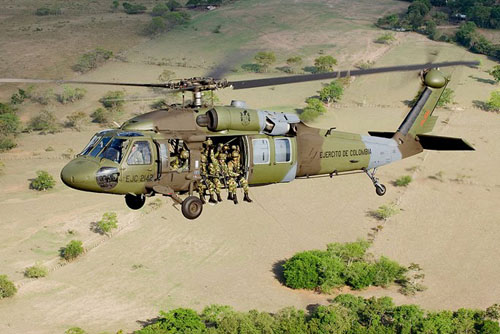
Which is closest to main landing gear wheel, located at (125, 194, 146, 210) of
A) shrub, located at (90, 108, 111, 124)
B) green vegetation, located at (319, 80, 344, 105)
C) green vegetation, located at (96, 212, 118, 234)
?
green vegetation, located at (96, 212, 118, 234)

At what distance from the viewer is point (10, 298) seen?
51938 mm

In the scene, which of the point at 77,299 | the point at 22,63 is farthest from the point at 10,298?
the point at 22,63

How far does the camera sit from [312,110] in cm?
8681

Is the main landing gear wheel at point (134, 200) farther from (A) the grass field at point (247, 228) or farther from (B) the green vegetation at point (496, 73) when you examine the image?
(B) the green vegetation at point (496, 73)

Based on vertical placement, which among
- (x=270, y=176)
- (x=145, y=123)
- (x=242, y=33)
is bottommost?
(x=242, y=33)

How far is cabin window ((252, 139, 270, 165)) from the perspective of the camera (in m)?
26.1

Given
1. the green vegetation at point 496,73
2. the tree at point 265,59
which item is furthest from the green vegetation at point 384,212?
the green vegetation at point 496,73

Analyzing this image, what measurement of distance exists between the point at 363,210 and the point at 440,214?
756cm

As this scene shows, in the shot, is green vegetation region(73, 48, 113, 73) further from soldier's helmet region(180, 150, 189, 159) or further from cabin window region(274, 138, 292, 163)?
soldier's helmet region(180, 150, 189, 159)

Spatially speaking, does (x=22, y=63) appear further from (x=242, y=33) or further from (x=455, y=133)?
(x=455, y=133)

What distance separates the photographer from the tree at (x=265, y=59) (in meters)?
105

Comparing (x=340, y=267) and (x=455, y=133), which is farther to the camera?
(x=455, y=133)

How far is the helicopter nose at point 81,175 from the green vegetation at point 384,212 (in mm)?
47064

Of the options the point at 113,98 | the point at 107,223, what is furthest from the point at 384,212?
the point at 113,98
